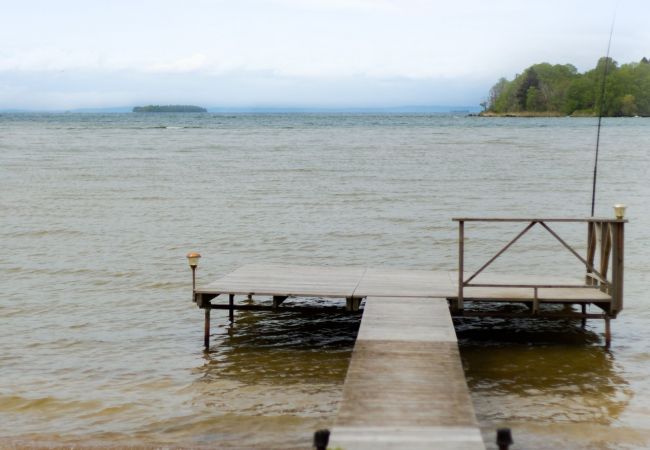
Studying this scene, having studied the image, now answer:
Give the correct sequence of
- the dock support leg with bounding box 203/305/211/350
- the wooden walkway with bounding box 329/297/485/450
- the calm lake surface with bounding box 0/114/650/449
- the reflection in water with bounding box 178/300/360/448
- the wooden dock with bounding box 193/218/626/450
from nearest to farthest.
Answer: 1. the wooden walkway with bounding box 329/297/485/450
2. the wooden dock with bounding box 193/218/626/450
3. the reflection in water with bounding box 178/300/360/448
4. the calm lake surface with bounding box 0/114/650/449
5. the dock support leg with bounding box 203/305/211/350

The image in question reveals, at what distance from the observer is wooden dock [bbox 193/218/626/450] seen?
24.3ft

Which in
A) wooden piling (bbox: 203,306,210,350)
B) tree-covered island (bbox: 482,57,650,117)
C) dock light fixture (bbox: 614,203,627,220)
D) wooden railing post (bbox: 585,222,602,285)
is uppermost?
tree-covered island (bbox: 482,57,650,117)

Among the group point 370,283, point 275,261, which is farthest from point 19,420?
point 275,261

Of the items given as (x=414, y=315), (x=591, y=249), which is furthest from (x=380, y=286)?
(x=591, y=249)

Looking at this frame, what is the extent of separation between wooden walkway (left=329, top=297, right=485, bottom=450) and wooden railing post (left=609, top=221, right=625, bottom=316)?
2623mm

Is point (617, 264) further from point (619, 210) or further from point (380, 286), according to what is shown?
point (380, 286)

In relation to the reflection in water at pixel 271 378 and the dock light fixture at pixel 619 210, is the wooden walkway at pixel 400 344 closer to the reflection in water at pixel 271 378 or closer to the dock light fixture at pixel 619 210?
the reflection in water at pixel 271 378

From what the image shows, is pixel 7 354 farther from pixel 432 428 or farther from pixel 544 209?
pixel 544 209

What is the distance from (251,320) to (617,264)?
20.7ft

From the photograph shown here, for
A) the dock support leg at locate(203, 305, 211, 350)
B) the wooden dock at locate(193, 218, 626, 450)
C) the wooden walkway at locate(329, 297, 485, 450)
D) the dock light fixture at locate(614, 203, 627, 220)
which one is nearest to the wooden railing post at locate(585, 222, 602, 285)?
the wooden dock at locate(193, 218, 626, 450)

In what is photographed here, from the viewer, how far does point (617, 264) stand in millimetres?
11828

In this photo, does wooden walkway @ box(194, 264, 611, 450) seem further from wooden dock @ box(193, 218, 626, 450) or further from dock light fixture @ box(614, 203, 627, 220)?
dock light fixture @ box(614, 203, 627, 220)

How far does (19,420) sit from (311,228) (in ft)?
50.9

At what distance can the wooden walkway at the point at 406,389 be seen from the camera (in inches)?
281
